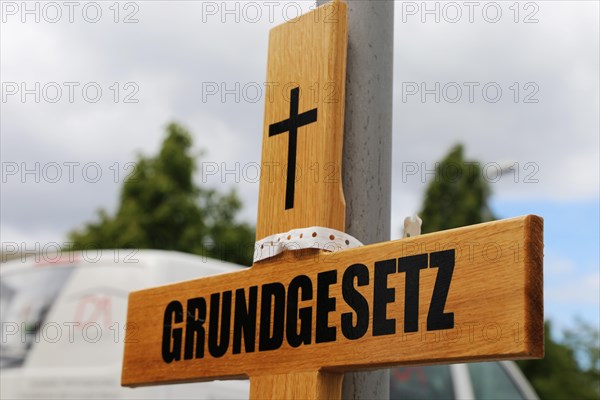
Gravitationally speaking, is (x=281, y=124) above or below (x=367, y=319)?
above

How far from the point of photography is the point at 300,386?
2.29m

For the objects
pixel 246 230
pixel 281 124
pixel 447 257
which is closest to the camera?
pixel 447 257

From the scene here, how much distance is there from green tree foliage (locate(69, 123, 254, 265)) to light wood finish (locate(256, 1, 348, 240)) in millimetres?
17201

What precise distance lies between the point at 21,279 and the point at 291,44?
3256 mm

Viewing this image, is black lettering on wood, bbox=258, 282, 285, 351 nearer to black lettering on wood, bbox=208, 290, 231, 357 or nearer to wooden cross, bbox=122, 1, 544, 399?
wooden cross, bbox=122, 1, 544, 399

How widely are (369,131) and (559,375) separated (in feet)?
91.1

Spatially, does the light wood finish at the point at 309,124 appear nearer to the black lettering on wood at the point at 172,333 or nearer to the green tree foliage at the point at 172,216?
the black lettering on wood at the point at 172,333

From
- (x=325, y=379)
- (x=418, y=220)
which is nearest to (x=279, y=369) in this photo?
(x=325, y=379)

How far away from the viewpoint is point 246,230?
851 inches

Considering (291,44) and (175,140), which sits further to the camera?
(175,140)

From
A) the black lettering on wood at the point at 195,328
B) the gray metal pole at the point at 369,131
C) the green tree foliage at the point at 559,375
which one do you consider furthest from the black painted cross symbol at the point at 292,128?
the green tree foliage at the point at 559,375

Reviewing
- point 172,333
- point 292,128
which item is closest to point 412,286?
point 292,128

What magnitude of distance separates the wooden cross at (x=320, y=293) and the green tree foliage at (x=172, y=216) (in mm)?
17155

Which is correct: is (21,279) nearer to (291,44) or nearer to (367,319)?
(291,44)
